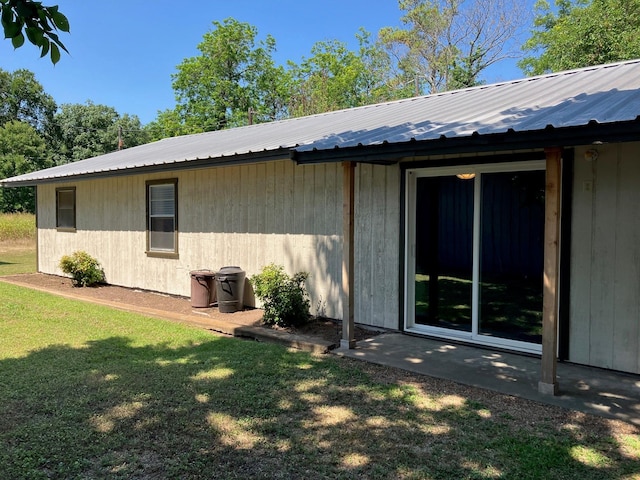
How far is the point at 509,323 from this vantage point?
234 inches

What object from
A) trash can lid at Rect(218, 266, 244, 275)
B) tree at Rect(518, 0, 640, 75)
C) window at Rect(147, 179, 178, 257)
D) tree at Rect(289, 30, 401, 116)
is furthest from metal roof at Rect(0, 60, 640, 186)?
tree at Rect(289, 30, 401, 116)

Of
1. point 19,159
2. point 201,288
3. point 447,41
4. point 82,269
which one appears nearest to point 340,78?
point 447,41

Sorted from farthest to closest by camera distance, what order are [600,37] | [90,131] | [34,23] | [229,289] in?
[90,131] → [600,37] → [229,289] → [34,23]

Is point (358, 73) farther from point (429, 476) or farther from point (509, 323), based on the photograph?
point (429, 476)

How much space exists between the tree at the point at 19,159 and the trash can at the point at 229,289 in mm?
32541

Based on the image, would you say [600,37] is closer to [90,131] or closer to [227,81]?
[227,81]

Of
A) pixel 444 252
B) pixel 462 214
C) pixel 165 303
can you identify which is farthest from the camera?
pixel 165 303

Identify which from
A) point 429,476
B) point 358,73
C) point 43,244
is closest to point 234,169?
point 429,476

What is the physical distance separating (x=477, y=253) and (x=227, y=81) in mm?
33849

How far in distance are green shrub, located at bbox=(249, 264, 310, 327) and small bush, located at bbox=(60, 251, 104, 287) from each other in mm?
5651

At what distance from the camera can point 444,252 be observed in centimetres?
642

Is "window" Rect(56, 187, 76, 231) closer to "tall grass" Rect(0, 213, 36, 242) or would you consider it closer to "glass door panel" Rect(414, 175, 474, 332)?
"glass door panel" Rect(414, 175, 474, 332)

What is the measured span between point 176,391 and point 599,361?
4.16m

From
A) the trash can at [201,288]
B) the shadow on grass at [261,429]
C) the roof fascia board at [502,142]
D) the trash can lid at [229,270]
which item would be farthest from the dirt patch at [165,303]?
the roof fascia board at [502,142]
